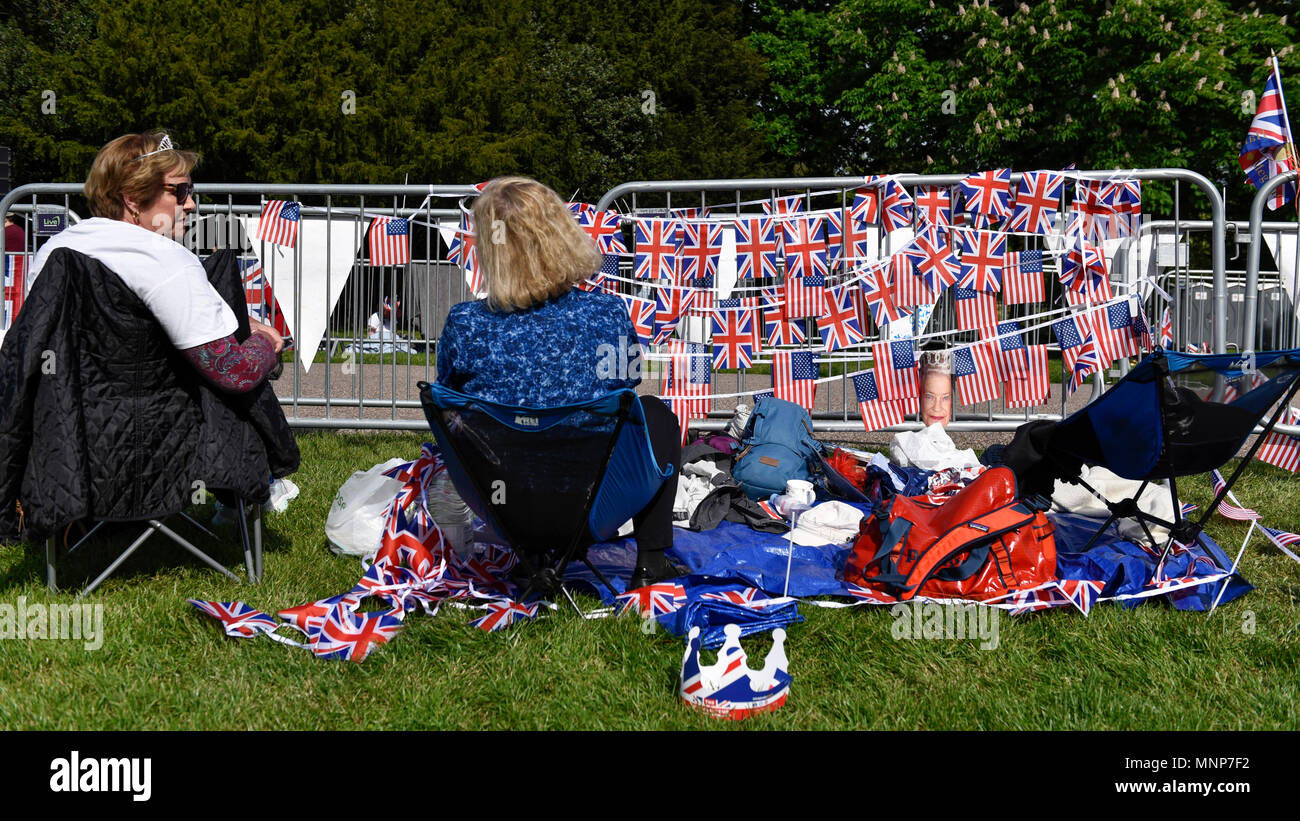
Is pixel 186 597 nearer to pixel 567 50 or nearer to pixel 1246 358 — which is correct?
pixel 1246 358

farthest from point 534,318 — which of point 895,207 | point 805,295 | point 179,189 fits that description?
point 895,207

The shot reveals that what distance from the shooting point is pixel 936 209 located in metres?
6.34

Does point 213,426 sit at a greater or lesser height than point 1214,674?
greater

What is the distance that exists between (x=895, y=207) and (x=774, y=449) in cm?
157

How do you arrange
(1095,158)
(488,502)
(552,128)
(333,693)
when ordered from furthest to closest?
(552,128) < (1095,158) < (488,502) < (333,693)

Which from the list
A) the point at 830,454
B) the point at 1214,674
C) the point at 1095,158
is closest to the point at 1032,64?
the point at 1095,158

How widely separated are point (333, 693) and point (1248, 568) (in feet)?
12.2

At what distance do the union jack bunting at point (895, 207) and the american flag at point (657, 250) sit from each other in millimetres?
1151

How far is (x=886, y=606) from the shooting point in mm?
4289

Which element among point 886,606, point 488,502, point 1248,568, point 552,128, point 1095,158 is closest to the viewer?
point 488,502

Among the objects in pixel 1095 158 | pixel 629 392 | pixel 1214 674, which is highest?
pixel 1095 158

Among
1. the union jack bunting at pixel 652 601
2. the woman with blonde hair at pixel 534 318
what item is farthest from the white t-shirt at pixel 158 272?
the union jack bunting at pixel 652 601

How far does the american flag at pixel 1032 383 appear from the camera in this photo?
6504mm

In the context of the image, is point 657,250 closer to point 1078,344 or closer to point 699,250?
point 699,250
